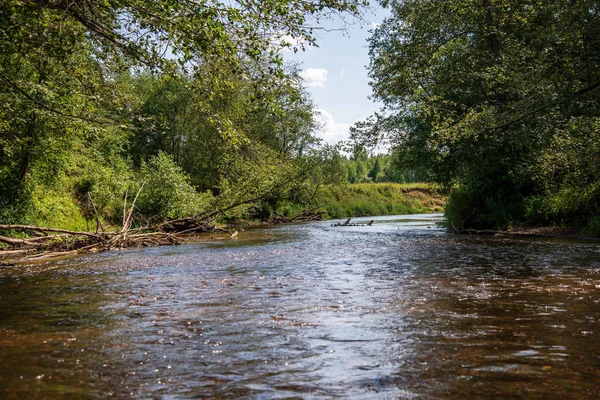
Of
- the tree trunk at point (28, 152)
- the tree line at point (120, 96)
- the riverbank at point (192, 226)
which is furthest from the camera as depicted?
the tree trunk at point (28, 152)

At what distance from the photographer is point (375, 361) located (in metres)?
4.80

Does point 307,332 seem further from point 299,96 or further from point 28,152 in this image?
point 28,152

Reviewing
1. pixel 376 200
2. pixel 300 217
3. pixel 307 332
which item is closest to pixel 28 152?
pixel 307 332

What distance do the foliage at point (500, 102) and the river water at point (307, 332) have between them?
23.9ft

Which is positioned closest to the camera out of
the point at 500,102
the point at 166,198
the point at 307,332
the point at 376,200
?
the point at 307,332

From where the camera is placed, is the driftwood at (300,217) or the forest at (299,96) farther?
the driftwood at (300,217)

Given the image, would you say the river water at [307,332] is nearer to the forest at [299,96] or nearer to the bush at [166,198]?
the forest at [299,96]

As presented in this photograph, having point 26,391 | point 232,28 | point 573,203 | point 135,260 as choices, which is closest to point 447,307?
point 26,391

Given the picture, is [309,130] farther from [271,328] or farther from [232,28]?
[271,328]

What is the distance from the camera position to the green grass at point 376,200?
54.1m

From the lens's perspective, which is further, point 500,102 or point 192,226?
point 192,226

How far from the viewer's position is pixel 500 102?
21297mm

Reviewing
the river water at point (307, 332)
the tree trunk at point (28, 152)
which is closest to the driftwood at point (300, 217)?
the tree trunk at point (28, 152)

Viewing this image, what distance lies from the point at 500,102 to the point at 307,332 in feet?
60.3
